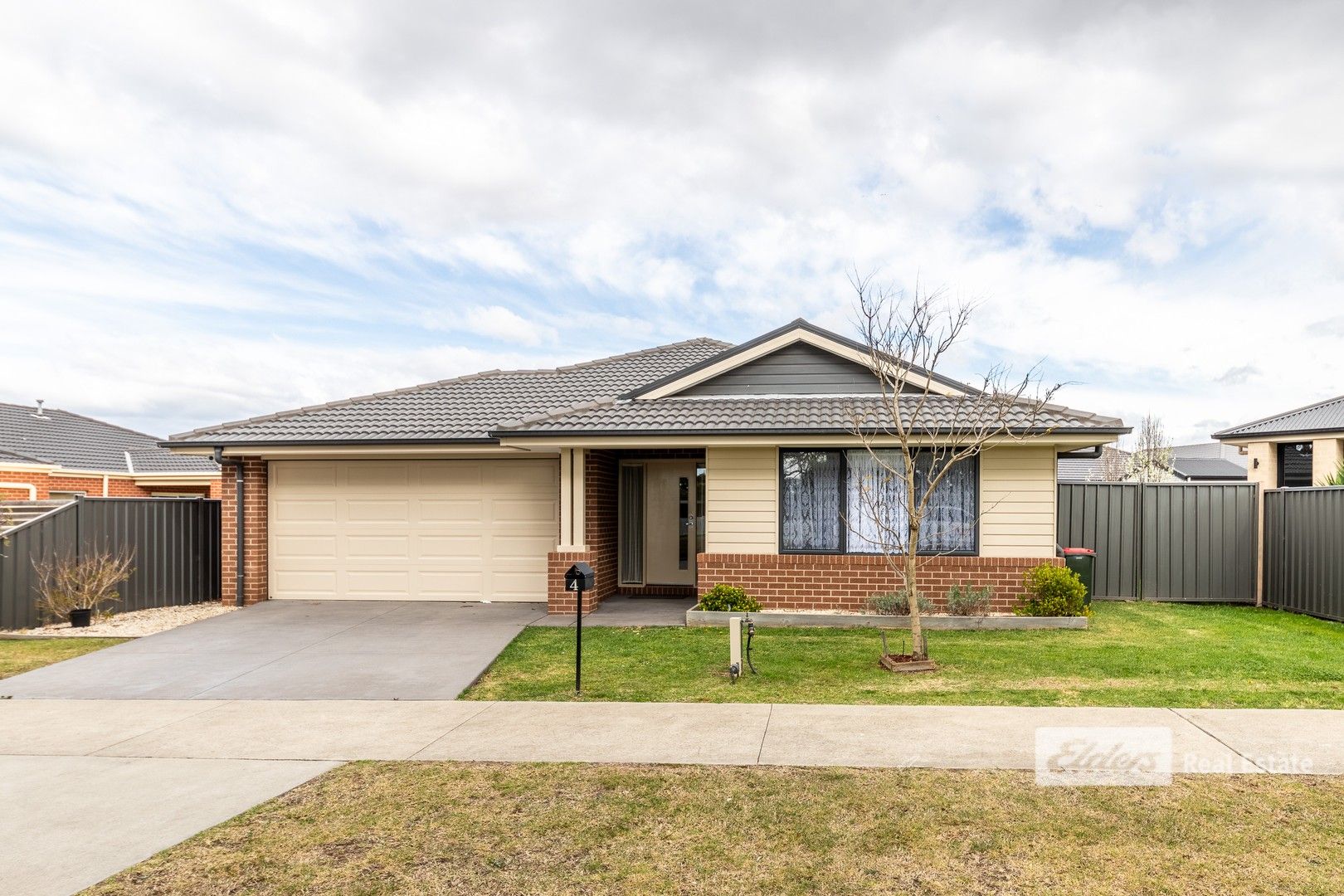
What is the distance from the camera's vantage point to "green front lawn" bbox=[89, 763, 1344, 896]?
12.7 ft

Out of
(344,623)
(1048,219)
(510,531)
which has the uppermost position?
(1048,219)

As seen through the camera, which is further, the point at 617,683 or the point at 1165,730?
the point at 617,683

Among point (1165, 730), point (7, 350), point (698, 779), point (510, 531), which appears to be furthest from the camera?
point (7, 350)

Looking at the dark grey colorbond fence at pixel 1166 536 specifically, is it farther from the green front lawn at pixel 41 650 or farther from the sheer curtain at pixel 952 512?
the green front lawn at pixel 41 650

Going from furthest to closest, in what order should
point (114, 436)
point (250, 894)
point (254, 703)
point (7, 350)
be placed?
1. point (114, 436)
2. point (7, 350)
3. point (254, 703)
4. point (250, 894)

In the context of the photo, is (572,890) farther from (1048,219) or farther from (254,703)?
(1048,219)

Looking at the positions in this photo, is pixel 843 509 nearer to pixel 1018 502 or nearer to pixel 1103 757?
pixel 1018 502

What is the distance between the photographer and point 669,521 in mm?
14359

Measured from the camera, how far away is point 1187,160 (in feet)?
45.3

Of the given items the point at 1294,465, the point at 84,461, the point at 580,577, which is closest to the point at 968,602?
the point at 580,577

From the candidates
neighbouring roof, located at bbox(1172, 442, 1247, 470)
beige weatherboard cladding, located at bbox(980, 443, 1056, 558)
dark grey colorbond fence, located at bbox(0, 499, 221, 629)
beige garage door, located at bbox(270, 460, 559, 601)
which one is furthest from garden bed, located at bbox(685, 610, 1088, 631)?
neighbouring roof, located at bbox(1172, 442, 1247, 470)

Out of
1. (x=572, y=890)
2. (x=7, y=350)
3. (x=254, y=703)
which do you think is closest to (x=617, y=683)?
(x=254, y=703)

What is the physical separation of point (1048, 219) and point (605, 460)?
1019 centimetres

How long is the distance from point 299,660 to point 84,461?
2196 centimetres
